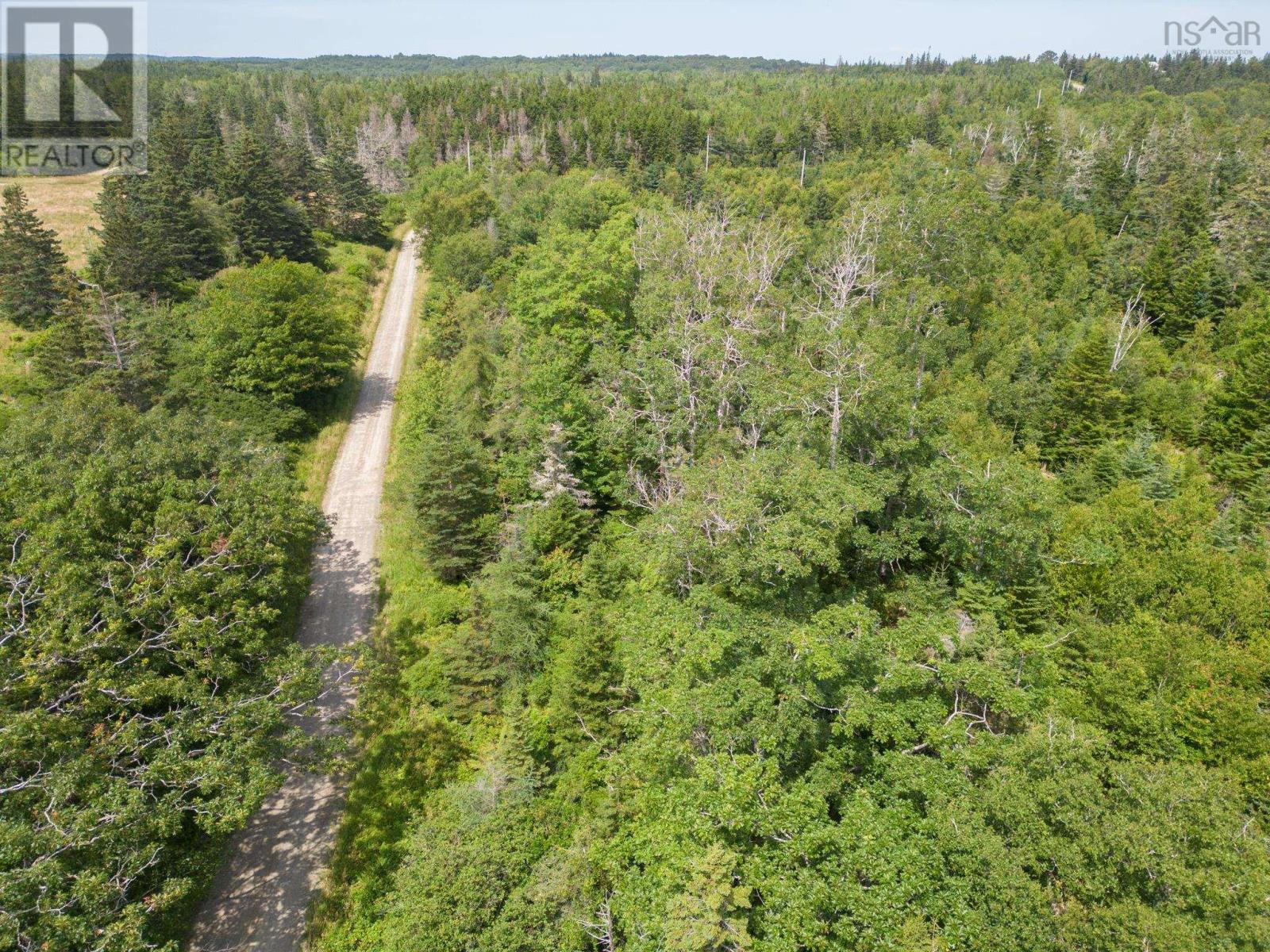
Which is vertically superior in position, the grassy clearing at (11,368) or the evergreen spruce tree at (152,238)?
the evergreen spruce tree at (152,238)

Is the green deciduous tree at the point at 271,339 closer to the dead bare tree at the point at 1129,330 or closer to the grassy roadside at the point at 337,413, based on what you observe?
the grassy roadside at the point at 337,413

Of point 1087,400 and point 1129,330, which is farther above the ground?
point 1129,330

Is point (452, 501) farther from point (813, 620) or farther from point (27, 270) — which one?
point (27, 270)

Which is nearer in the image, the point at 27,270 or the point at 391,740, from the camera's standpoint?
the point at 391,740

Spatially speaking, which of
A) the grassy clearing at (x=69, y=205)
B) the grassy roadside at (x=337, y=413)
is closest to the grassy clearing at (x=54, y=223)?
the grassy clearing at (x=69, y=205)

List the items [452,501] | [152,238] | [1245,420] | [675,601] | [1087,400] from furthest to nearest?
1. [152,238]
2. [1087,400]
3. [1245,420]
4. [452,501]
5. [675,601]

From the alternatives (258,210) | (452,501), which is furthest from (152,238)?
(452,501)

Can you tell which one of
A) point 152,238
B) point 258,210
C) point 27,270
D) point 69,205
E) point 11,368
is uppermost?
point 69,205

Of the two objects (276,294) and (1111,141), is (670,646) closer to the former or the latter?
(276,294)
